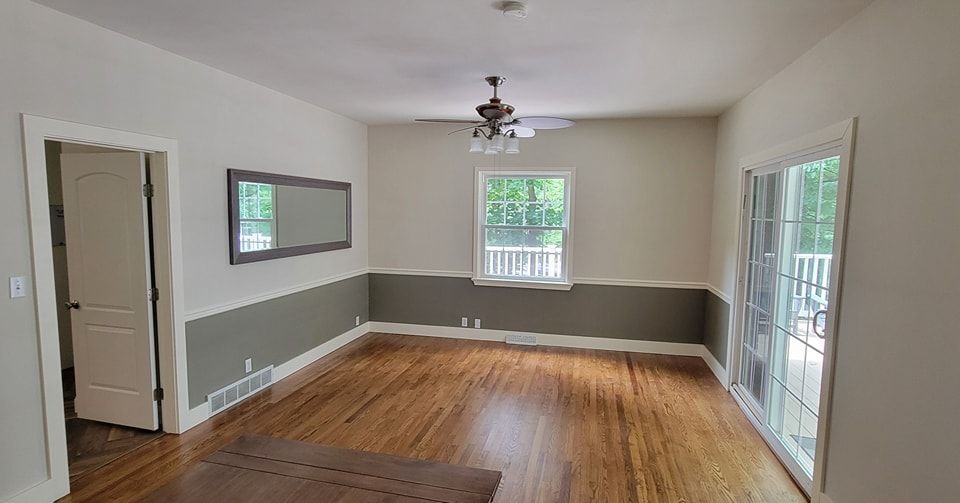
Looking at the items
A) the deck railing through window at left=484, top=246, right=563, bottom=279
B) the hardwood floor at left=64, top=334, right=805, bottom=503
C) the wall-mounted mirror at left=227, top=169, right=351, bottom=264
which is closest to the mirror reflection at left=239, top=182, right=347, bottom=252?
the wall-mounted mirror at left=227, top=169, right=351, bottom=264

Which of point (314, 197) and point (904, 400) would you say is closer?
point (904, 400)

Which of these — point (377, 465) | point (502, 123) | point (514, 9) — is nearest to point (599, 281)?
point (502, 123)

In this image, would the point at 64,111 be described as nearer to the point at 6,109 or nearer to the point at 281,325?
the point at 6,109

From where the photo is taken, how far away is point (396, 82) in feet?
12.0

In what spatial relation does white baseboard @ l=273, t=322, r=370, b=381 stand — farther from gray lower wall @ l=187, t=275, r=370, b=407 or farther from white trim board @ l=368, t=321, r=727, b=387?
white trim board @ l=368, t=321, r=727, b=387

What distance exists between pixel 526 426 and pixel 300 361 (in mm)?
2425

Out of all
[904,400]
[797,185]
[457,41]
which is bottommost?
[904,400]

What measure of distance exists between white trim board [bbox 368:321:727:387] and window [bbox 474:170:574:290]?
2.05 feet

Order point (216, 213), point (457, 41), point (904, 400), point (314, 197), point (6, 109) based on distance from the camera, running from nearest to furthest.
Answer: point (904, 400) < point (6, 109) < point (457, 41) < point (216, 213) < point (314, 197)

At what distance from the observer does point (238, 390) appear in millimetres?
3801

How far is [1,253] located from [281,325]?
7.22 ft

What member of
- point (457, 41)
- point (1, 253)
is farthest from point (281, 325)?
point (457, 41)

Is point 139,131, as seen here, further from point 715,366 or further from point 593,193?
point 715,366

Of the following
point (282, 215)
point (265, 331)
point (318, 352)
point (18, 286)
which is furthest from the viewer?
point (318, 352)
